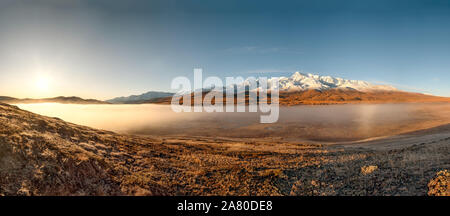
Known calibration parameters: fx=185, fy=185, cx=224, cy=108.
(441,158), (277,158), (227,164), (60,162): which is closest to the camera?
(60,162)

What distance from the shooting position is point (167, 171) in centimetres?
747

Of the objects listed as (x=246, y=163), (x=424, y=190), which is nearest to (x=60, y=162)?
(x=246, y=163)

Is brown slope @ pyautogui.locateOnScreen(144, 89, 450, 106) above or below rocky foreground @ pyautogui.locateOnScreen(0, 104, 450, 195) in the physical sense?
above

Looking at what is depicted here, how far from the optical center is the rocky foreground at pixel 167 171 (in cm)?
487

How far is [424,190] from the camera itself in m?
5.08

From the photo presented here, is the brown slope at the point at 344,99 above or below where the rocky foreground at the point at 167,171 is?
above

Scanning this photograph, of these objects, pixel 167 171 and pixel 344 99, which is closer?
pixel 167 171

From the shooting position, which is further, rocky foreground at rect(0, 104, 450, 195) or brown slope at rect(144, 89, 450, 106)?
brown slope at rect(144, 89, 450, 106)

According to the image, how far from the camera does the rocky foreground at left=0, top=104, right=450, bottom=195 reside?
4873 millimetres

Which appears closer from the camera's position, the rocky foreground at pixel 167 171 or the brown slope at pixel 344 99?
the rocky foreground at pixel 167 171

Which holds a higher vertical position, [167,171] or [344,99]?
[344,99]

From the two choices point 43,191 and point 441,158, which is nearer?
point 43,191

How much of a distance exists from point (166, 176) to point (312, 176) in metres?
5.72
